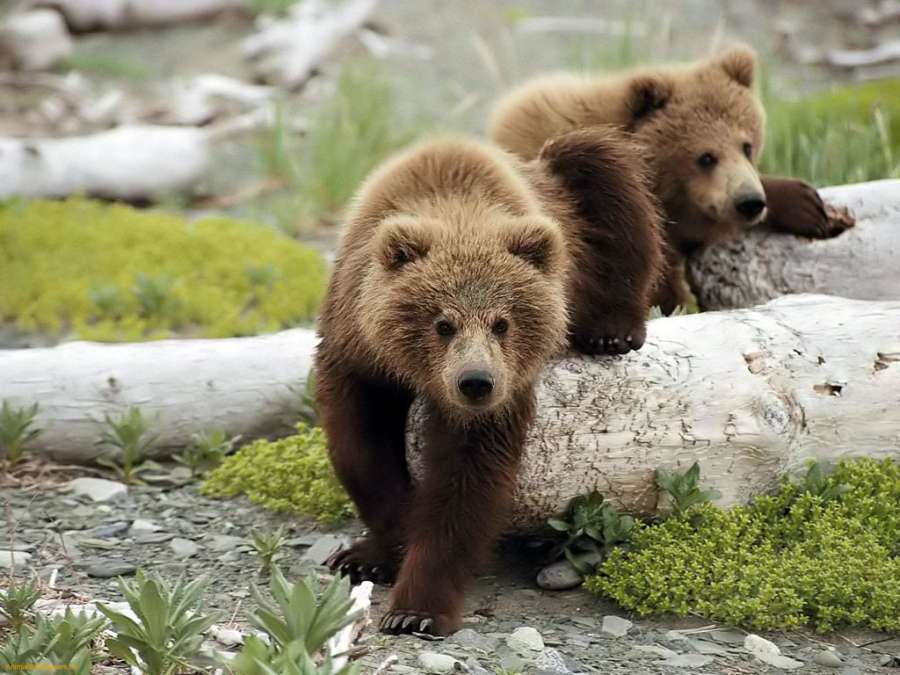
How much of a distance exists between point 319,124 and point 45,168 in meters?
2.18

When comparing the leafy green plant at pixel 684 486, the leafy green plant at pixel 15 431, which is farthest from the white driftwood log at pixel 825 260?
the leafy green plant at pixel 15 431

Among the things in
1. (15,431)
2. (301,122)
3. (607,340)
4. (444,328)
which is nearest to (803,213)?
(607,340)

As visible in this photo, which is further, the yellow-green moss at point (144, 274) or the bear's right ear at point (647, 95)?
the yellow-green moss at point (144, 274)

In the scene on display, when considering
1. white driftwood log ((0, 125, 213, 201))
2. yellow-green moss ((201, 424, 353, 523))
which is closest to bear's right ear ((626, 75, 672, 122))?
yellow-green moss ((201, 424, 353, 523))

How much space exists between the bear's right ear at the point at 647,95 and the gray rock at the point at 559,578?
2639mm

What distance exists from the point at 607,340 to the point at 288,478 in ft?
5.10

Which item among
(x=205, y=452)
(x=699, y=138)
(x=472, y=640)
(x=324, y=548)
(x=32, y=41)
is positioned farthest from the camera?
(x=32, y=41)

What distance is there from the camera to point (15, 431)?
5.36m

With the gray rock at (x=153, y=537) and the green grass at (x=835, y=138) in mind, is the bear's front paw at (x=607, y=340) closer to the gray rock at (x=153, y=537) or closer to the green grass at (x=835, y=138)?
the gray rock at (x=153, y=537)

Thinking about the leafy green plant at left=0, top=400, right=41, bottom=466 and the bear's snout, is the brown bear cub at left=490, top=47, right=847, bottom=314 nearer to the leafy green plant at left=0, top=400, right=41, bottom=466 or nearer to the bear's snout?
the bear's snout

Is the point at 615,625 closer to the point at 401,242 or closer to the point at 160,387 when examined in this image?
the point at 401,242

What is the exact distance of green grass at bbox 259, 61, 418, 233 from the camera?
955 centimetres

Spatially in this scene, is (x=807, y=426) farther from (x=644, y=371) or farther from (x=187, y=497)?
(x=187, y=497)

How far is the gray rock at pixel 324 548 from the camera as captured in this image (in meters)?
4.77
